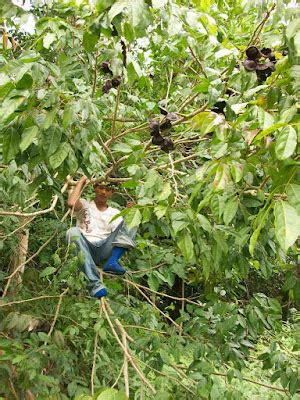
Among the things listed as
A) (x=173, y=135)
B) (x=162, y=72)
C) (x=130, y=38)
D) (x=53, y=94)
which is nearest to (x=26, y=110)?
(x=53, y=94)

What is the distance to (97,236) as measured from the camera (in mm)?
3188

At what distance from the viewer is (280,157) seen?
110 cm

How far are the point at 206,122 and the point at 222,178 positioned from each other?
0.75ft

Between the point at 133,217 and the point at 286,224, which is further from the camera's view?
the point at 133,217

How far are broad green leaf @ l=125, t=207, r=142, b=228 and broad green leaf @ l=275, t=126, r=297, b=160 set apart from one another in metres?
0.71

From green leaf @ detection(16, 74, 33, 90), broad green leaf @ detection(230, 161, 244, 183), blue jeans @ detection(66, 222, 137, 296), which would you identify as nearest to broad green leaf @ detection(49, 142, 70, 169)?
green leaf @ detection(16, 74, 33, 90)

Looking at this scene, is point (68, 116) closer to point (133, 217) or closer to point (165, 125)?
point (133, 217)

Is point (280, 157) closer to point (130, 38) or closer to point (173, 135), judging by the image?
point (130, 38)

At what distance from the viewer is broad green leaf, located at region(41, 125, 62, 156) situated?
159 centimetres

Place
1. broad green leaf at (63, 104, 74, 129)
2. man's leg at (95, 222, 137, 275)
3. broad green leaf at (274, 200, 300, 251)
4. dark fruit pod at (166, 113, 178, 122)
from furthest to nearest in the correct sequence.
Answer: man's leg at (95, 222, 137, 275)
dark fruit pod at (166, 113, 178, 122)
broad green leaf at (63, 104, 74, 129)
broad green leaf at (274, 200, 300, 251)

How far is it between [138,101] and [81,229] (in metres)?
0.94

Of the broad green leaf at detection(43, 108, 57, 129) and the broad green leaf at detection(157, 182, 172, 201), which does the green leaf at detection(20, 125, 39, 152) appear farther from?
the broad green leaf at detection(157, 182, 172, 201)

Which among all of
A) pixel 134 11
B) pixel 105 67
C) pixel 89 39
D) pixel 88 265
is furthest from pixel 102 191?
pixel 134 11

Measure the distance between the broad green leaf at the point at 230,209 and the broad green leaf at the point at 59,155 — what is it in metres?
0.59
